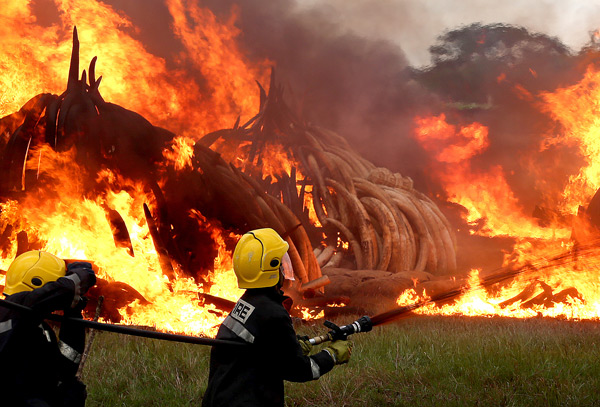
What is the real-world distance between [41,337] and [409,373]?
383 centimetres

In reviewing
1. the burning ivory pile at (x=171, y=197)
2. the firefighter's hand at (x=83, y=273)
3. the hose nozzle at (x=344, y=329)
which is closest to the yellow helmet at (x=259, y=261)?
the hose nozzle at (x=344, y=329)

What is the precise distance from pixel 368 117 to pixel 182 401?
10.1 m

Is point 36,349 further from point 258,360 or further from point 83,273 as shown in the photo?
point 258,360

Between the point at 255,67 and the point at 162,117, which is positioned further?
the point at 255,67

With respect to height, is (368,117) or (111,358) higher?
(368,117)

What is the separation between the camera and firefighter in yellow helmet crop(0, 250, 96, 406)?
284 centimetres

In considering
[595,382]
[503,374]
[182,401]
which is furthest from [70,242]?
[595,382]

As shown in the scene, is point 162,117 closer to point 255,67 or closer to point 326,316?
point 255,67

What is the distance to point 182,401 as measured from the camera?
5062 mm

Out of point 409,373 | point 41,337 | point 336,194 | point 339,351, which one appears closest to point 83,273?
point 41,337

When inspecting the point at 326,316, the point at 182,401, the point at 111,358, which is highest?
the point at 326,316

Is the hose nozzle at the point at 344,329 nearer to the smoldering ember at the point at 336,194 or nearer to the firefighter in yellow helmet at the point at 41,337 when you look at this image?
the firefighter in yellow helmet at the point at 41,337

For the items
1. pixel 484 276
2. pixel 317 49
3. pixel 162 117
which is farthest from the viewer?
pixel 317 49

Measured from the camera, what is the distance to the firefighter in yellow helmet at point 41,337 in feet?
9.33
